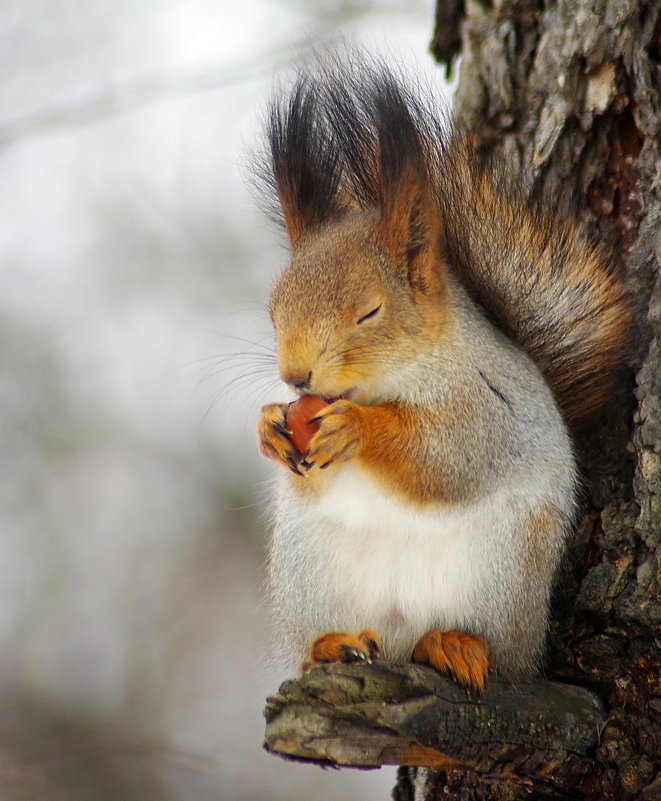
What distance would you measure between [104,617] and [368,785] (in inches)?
42.9

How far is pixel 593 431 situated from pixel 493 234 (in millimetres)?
393

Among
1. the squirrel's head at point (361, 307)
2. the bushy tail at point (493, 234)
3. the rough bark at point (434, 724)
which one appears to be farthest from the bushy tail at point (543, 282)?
the rough bark at point (434, 724)

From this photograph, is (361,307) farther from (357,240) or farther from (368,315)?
(357,240)

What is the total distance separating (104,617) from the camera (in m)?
3.03

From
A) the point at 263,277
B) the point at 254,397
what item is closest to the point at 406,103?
the point at 254,397

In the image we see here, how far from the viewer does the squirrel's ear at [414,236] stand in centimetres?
142

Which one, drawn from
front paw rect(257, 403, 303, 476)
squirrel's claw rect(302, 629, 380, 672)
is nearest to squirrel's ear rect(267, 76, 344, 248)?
front paw rect(257, 403, 303, 476)

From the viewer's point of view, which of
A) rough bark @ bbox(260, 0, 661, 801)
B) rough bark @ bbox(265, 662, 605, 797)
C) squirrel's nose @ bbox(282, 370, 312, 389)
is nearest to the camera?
rough bark @ bbox(265, 662, 605, 797)

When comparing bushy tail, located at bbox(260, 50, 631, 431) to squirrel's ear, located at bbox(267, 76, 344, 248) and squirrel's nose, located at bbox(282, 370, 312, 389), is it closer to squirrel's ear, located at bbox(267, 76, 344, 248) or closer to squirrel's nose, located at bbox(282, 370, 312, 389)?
squirrel's ear, located at bbox(267, 76, 344, 248)

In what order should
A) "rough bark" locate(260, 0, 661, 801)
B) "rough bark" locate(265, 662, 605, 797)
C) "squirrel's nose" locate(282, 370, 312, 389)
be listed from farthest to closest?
"squirrel's nose" locate(282, 370, 312, 389) → "rough bark" locate(260, 0, 661, 801) → "rough bark" locate(265, 662, 605, 797)

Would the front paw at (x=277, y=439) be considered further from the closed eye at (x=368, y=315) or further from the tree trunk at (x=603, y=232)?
the tree trunk at (x=603, y=232)

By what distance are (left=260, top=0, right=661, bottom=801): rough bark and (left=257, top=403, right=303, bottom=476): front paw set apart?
14.7 inches

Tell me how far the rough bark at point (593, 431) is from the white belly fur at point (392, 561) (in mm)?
174

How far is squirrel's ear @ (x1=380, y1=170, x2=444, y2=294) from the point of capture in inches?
56.1
